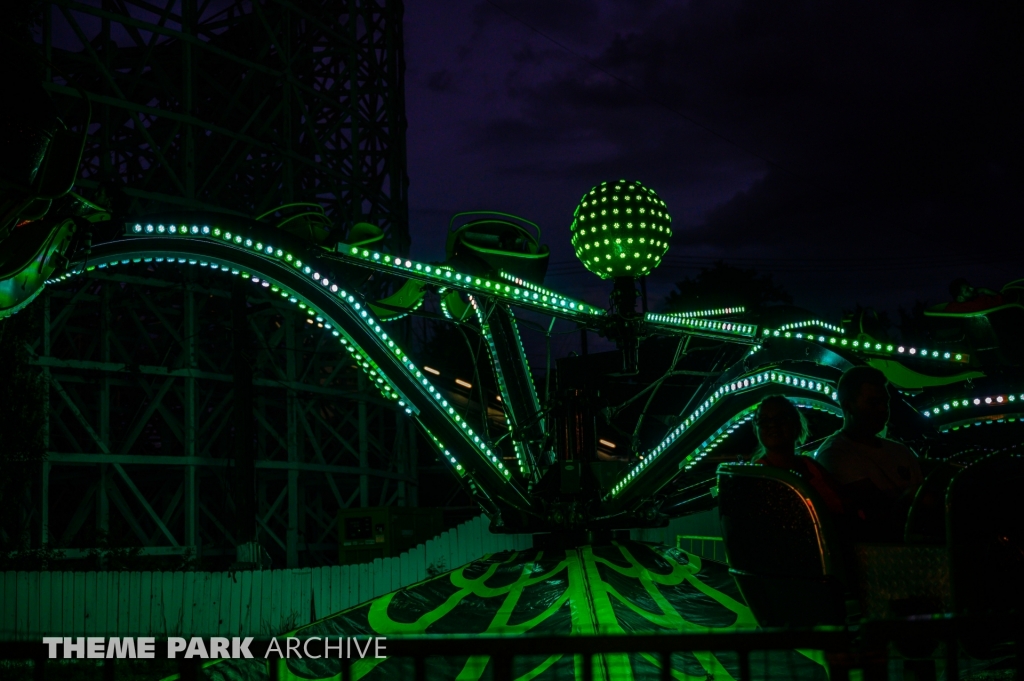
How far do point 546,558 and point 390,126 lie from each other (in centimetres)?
1333

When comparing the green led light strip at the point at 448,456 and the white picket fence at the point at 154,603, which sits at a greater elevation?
the green led light strip at the point at 448,456

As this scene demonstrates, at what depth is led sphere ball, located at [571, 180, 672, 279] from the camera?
7.23m

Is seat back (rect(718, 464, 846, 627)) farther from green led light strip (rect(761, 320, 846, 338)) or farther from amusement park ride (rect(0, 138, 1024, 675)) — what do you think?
green led light strip (rect(761, 320, 846, 338))

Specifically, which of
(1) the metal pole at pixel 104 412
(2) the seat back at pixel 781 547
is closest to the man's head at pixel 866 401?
(2) the seat back at pixel 781 547

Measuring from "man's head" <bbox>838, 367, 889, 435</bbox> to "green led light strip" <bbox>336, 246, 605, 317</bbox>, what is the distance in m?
3.85

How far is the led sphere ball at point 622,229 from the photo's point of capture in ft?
23.7

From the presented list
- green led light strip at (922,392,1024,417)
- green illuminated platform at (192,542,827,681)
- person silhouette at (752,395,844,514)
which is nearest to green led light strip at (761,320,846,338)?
green led light strip at (922,392,1024,417)

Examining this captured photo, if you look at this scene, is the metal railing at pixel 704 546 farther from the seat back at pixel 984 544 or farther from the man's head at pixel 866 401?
the seat back at pixel 984 544

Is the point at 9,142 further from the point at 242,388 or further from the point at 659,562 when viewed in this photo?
the point at 242,388

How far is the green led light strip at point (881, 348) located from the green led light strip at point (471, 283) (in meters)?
1.64

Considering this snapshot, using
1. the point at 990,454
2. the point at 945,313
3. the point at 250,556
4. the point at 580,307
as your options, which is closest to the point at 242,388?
the point at 250,556

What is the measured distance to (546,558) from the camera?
22.5 feet

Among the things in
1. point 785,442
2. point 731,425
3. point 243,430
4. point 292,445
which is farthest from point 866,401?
point 292,445

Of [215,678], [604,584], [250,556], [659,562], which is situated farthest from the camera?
[250,556]
